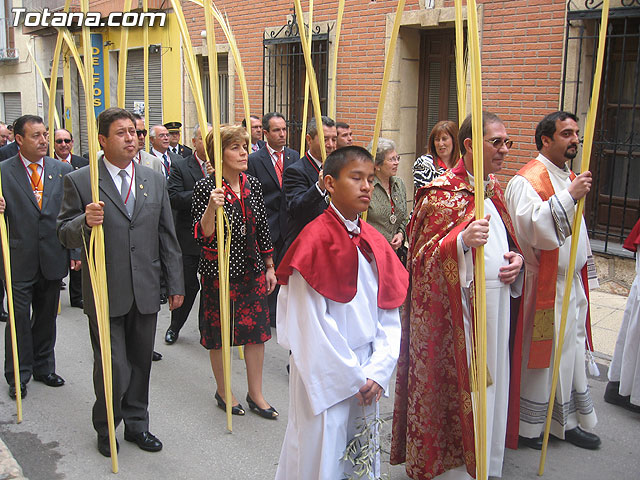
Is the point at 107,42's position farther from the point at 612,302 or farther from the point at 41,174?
the point at 612,302

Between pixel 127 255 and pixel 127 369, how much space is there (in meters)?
0.65

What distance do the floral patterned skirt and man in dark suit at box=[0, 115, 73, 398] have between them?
120cm

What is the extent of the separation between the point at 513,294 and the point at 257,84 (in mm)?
8191

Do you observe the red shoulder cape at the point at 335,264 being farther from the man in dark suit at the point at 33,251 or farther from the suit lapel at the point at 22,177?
the suit lapel at the point at 22,177

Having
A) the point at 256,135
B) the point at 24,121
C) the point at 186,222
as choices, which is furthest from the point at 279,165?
the point at 24,121

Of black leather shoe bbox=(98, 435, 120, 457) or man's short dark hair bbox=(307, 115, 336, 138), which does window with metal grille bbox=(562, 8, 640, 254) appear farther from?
black leather shoe bbox=(98, 435, 120, 457)

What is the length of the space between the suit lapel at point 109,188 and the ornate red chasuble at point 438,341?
1.63 m

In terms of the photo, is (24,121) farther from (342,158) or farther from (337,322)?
(337,322)

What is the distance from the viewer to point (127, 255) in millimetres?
3771

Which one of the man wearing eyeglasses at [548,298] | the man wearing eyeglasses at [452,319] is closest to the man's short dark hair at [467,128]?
the man wearing eyeglasses at [452,319]

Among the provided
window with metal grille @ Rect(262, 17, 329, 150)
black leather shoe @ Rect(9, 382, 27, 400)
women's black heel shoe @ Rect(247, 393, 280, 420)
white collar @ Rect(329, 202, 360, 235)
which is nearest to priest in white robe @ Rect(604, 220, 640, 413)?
women's black heel shoe @ Rect(247, 393, 280, 420)

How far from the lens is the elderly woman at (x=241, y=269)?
13.9ft

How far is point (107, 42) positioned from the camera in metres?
15.1

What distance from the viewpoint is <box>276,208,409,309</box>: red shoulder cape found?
8.70 feet
